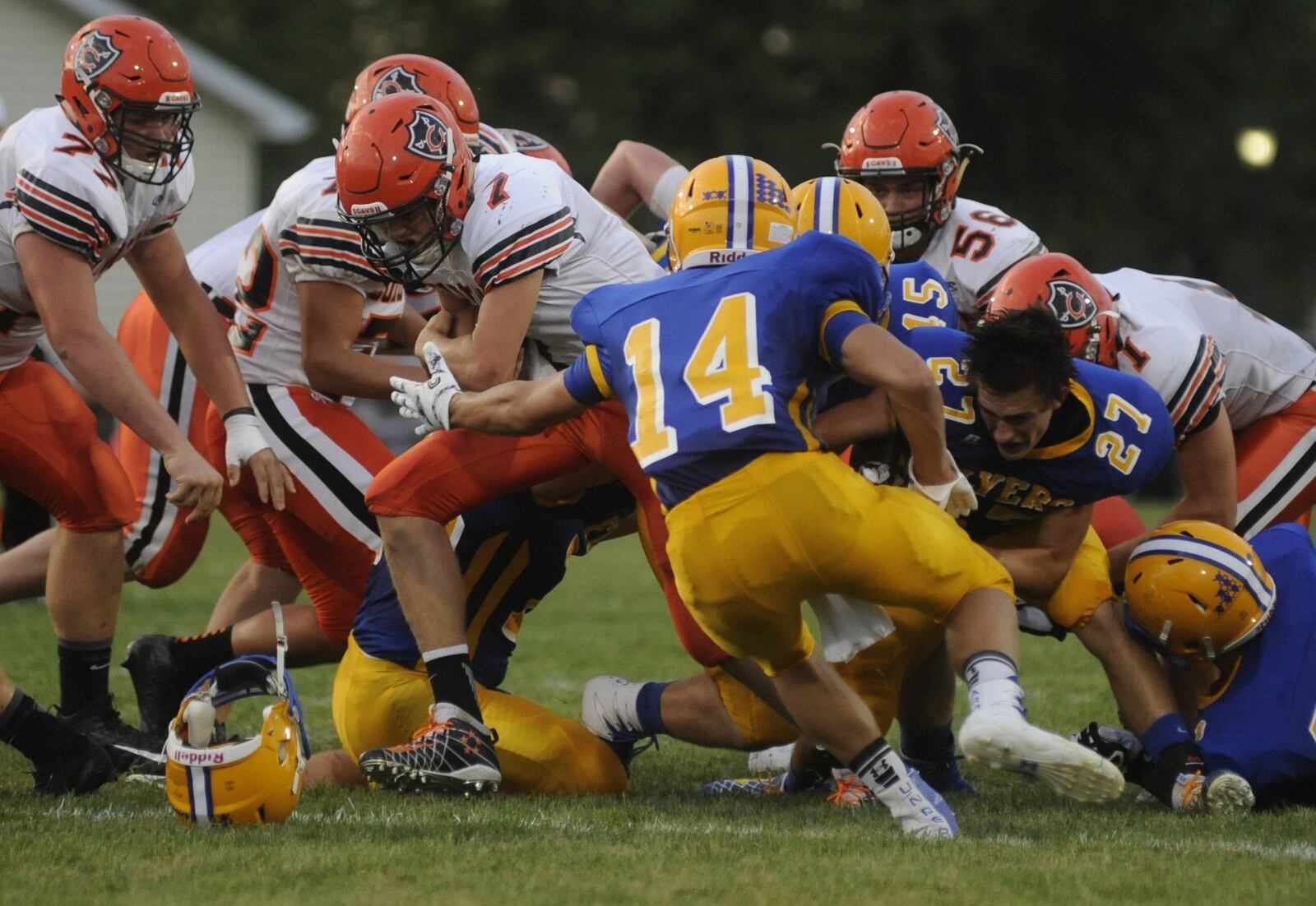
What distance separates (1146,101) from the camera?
875 inches

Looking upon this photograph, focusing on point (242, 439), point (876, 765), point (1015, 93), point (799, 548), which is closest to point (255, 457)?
point (242, 439)

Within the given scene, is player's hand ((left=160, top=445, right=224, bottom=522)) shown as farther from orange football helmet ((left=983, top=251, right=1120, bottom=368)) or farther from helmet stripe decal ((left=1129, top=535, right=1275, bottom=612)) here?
helmet stripe decal ((left=1129, top=535, right=1275, bottom=612))

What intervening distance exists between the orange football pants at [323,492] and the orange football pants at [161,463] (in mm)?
430

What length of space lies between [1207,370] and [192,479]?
103 inches

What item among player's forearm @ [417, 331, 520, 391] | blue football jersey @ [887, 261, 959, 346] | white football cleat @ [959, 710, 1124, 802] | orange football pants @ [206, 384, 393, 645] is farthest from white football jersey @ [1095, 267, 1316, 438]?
orange football pants @ [206, 384, 393, 645]

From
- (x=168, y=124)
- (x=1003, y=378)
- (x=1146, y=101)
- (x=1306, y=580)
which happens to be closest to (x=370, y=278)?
(x=168, y=124)

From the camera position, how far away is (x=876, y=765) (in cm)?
383

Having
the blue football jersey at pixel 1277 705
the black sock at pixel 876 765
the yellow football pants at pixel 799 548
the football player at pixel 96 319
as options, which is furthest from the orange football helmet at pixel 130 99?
the blue football jersey at pixel 1277 705

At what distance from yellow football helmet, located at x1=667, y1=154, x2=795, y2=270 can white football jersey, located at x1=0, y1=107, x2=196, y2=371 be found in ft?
4.70

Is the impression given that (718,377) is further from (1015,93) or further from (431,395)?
(1015,93)

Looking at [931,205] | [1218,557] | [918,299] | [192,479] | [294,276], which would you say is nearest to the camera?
[1218,557]

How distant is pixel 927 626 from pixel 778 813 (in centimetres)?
55

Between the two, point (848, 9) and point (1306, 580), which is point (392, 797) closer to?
point (1306, 580)

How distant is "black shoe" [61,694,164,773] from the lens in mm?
4680
